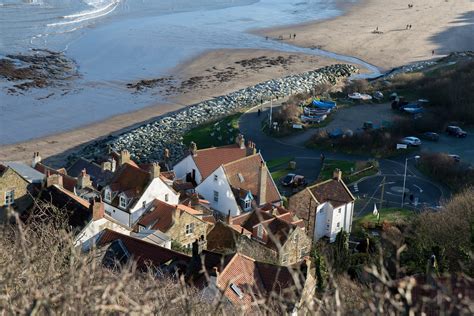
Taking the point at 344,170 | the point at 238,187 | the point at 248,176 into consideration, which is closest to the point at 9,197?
the point at 238,187

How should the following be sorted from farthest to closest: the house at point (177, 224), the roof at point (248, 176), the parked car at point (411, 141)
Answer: the parked car at point (411, 141) < the roof at point (248, 176) < the house at point (177, 224)

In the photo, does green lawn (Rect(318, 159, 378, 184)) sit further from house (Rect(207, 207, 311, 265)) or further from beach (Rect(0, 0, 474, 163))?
beach (Rect(0, 0, 474, 163))

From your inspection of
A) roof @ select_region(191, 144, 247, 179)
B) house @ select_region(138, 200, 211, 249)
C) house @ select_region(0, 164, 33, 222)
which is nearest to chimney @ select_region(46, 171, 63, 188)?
house @ select_region(0, 164, 33, 222)

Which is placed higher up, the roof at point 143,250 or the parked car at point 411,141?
the roof at point 143,250

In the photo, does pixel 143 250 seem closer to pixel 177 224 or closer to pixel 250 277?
pixel 177 224

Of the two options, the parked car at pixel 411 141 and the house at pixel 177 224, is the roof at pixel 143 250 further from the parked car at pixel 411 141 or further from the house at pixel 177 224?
the parked car at pixel 411 141

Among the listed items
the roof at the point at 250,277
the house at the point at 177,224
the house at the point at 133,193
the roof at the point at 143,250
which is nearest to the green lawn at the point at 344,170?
the house at the point at 133,193
